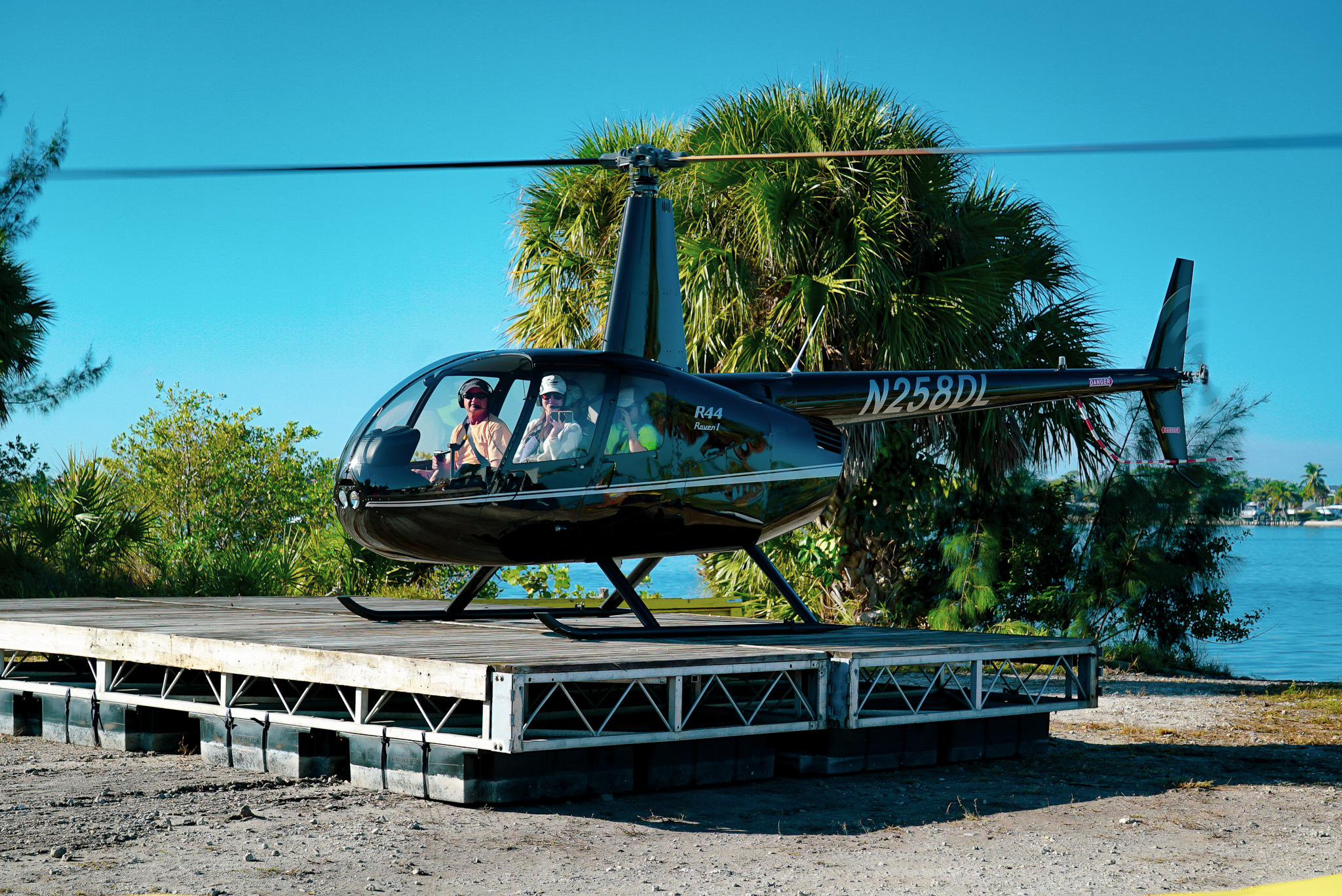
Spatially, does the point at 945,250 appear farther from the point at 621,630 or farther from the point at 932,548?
the point at 621,630

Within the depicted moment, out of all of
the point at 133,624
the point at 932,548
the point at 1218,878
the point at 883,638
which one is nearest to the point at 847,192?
the point at 932,548

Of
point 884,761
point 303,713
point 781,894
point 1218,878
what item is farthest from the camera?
point 884,761

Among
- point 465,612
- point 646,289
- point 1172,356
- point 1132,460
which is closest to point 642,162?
point 646,289

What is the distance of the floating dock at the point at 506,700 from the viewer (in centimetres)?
673

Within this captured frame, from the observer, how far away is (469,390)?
26.6 ft

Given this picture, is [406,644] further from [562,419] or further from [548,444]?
[562,419]

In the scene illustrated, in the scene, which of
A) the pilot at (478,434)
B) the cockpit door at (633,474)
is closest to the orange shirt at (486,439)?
the pilot at (478,434)

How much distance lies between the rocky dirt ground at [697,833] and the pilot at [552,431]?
2224 millimetres

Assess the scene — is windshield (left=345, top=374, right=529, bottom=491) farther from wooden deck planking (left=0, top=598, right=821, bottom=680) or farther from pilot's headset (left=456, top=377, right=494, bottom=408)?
wooden deck planking (left=0, top=598, right=821, bottom=680)

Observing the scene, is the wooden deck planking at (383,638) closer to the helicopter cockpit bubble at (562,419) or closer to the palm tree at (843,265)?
the helicopter cockpit bubble at (562,419)

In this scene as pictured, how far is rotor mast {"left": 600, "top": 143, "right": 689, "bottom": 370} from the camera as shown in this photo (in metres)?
9.28

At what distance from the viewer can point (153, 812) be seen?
6633 millimetres

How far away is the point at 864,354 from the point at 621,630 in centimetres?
740

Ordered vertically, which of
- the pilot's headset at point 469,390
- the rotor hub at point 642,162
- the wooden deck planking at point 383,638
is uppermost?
the rotor hub at point 642,162
